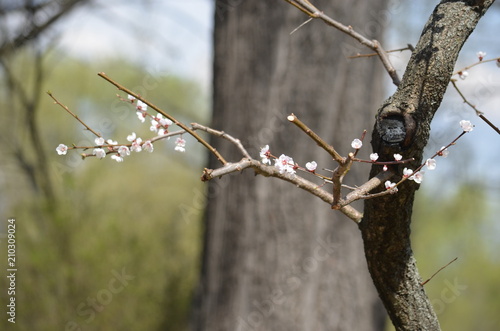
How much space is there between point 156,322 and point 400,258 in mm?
2803

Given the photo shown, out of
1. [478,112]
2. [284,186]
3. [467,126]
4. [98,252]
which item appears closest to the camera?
[467,126]

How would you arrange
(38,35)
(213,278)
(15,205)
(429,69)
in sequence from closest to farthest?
(429,69), (213,278), (38,35), (15,205)

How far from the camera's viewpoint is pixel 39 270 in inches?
119

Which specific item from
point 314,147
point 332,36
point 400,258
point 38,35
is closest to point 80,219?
point 38,35

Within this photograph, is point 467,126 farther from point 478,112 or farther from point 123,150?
point 123,150

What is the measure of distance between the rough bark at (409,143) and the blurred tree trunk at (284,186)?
124 centimetres

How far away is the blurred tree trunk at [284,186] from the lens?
2.23 metres

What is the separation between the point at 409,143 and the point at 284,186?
137 cm

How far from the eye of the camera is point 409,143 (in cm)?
88

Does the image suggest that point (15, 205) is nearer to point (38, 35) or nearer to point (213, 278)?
point (38, 35)

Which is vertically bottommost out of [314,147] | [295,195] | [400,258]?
[400,258]

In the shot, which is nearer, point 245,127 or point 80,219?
point 245,127

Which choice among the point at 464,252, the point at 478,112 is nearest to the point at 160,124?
the point at 478,112

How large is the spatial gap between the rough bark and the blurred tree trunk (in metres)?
1.24
